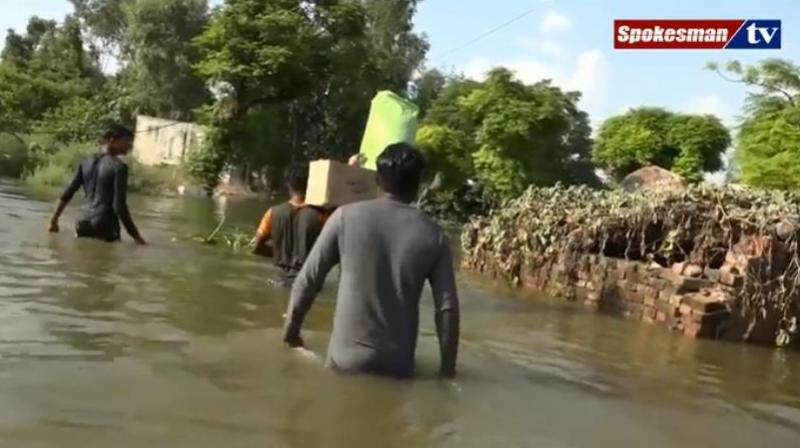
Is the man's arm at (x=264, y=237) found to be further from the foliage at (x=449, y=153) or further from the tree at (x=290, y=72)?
the tree at (x=290, y=72)

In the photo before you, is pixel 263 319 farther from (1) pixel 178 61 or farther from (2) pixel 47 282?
(1) pixel 178 61

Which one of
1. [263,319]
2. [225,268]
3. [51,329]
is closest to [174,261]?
[225,268]

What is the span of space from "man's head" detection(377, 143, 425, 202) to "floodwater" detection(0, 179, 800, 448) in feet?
3.05

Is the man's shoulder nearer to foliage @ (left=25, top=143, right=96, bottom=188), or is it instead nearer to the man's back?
the man's back

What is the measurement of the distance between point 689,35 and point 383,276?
A: 11745mm

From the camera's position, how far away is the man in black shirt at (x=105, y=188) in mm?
9930

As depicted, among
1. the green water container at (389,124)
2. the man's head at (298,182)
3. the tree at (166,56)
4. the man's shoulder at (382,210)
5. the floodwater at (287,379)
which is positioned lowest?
the floodwater at (287,379)

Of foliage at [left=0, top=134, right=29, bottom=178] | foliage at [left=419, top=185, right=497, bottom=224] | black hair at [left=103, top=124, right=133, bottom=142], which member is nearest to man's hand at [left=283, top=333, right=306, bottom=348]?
black hair at [left=103, top=124, right=133, bottom=142]

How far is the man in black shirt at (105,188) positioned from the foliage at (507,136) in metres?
22.4

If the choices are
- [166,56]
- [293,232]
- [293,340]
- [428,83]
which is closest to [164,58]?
[166,56]

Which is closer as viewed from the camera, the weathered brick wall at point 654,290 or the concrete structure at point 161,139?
the weathered brick wall at point 654,290

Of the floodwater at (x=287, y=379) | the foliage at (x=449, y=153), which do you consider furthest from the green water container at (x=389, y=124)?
the foliage at (x=449, y=153)

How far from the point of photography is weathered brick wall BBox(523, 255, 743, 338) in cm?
1031

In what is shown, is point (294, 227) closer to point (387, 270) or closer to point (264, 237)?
point (264, 237)
